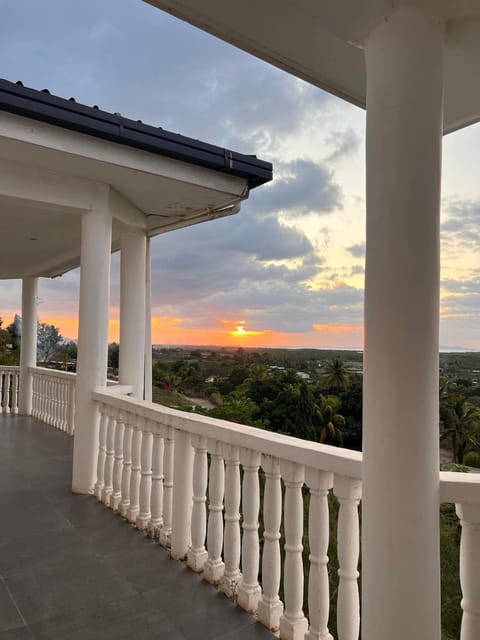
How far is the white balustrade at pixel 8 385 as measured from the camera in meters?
8.62

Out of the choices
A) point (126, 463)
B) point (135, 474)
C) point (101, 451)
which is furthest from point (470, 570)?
point (101, 451)

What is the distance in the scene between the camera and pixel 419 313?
1.42 m

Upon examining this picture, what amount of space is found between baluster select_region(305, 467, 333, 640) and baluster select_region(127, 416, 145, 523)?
1.73 m

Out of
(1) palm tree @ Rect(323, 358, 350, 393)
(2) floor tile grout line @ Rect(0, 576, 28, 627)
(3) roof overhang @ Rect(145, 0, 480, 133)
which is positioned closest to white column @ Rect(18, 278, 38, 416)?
(2) floor tile grout line @ Rect(0, 576, 28, 627)

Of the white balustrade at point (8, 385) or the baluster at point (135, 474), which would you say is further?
the white balustrade at point (8, 385)

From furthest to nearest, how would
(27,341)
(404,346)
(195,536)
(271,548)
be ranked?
(27,341) < (195,536) < (271,548) < (404,346)

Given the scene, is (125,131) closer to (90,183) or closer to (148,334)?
(90,183)

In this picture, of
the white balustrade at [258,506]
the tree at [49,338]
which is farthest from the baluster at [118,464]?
the tree at [49,338]

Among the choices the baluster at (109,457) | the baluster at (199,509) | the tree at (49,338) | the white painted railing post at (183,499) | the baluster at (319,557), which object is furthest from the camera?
the tree at (49,338)

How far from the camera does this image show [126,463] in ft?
11.2

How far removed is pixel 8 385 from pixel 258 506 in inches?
315

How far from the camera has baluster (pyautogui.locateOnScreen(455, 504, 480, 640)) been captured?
141 centimetres

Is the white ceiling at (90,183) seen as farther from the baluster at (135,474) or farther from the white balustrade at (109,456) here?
the baluster at (135,474)

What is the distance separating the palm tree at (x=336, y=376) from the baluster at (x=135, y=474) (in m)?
15.1
